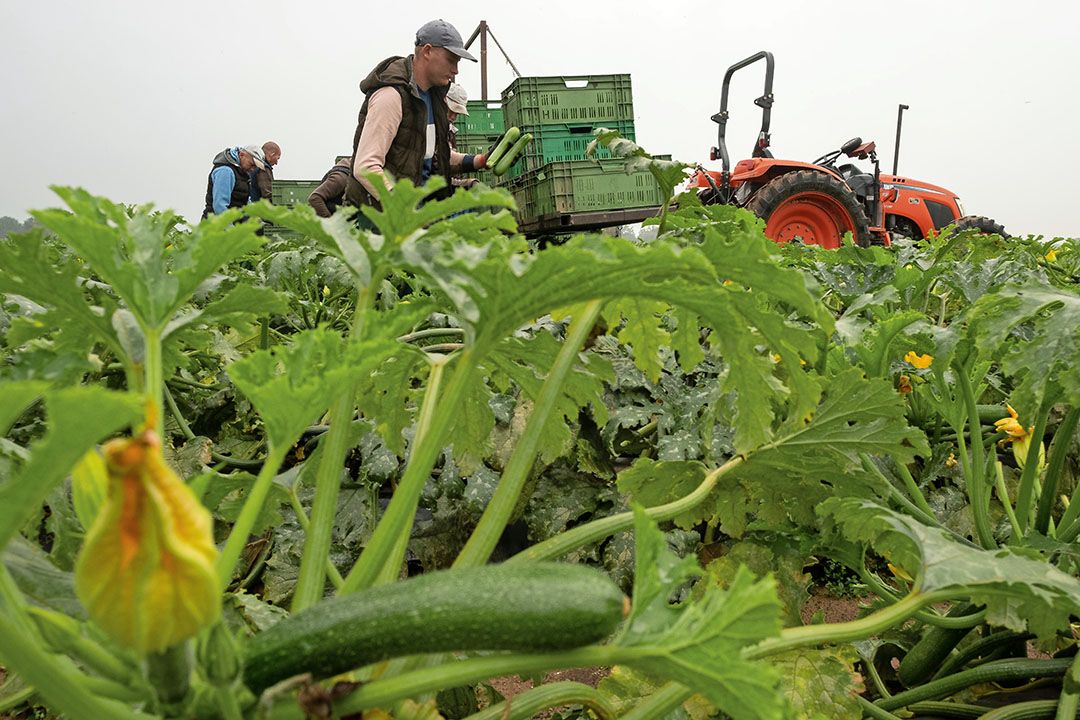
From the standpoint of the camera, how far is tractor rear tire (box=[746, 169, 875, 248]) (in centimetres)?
980

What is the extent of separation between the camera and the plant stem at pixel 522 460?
38.1 inches

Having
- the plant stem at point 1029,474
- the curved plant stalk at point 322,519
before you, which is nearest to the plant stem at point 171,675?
the curved plant stalk at point 322,519

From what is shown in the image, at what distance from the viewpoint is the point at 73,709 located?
0.63m

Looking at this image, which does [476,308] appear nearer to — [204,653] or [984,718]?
[204,653]

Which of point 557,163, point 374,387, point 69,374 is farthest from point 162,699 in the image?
point 557,163

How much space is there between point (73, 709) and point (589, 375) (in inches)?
32.4

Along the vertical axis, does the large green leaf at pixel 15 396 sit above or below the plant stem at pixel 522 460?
above

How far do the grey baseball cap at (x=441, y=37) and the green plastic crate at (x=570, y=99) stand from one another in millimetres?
Answer: 4054

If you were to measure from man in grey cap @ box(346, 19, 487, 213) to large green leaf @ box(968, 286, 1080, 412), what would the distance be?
3651 mm

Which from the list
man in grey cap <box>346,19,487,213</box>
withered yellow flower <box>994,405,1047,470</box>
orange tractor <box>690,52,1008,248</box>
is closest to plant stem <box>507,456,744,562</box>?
withered yellow flower <box>994,405,1047,470</box>

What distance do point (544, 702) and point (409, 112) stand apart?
14.3ft

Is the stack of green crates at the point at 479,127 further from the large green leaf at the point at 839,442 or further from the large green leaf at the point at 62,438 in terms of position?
the large green leaf at the point at 62,438

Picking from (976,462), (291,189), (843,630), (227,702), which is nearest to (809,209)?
(976,462)

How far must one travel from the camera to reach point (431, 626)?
0.73 metres
